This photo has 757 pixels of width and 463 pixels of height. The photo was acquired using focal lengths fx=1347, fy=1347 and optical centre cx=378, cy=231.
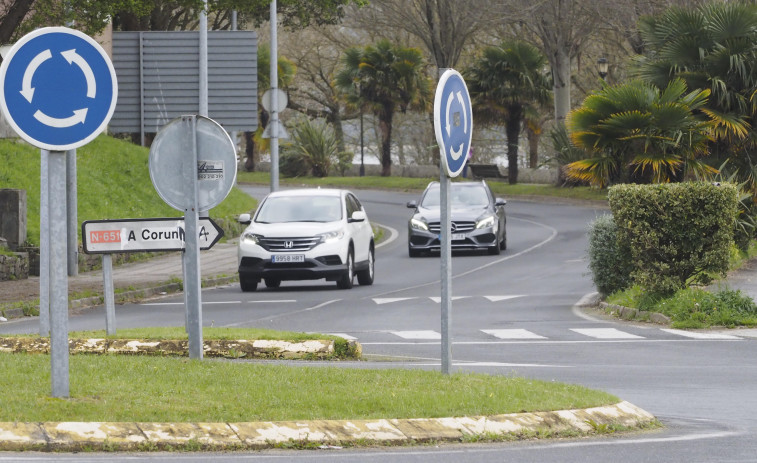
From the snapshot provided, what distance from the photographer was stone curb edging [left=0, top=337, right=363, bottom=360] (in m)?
12.4

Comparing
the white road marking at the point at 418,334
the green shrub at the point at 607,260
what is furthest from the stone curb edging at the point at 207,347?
the green shrub at the point at 607,260

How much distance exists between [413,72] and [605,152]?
39.5 meters

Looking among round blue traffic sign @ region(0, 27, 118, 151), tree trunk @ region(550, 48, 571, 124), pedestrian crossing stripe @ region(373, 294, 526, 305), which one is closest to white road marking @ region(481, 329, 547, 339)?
pedestrian crossing stripe @ region(373, 294, 526, 305)

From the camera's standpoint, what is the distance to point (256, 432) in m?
7.91

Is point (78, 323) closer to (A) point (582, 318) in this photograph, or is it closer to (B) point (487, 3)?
(A) point (582, 318)

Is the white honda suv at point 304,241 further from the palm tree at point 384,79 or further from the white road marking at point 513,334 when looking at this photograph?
the palm tree at point 384,79

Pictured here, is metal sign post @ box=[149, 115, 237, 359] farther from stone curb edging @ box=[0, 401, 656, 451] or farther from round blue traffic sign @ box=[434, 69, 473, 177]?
stone curb edging @ box=[0, 401, 656, 451]

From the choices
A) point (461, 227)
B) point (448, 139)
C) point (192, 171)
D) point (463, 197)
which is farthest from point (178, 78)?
point (448, 139)

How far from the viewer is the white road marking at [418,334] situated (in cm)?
1608

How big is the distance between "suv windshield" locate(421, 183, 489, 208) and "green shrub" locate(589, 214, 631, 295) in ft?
35.4

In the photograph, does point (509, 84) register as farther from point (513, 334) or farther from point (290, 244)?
point (513, 334)

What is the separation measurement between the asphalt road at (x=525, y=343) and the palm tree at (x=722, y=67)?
12.4 feet

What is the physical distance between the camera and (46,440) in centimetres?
762

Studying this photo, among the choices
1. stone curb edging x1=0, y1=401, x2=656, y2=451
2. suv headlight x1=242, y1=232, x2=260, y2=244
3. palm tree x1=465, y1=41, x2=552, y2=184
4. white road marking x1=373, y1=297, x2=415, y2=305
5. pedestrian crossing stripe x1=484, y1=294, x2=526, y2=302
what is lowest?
pedestrian crossing stripe x1=484, y1=294, x2=526, y2=302
